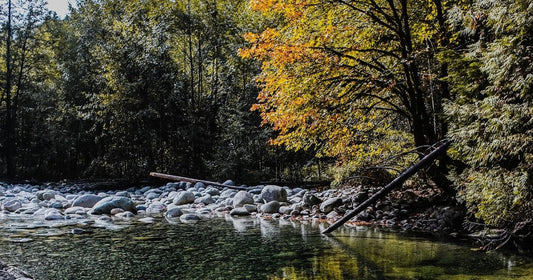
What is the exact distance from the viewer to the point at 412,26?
8.31 m

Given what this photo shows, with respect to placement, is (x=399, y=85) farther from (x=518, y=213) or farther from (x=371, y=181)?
(x=518, y=213)

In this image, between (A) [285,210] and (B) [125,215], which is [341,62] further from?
(B) [125,215]

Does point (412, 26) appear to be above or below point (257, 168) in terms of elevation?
above

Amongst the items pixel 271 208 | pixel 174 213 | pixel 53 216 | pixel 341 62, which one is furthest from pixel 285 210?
pixel 53 216

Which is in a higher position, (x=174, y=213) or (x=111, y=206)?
(x=111, y=206)

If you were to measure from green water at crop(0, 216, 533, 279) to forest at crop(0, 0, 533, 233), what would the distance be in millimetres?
751

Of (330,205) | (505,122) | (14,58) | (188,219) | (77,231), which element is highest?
(14,58)

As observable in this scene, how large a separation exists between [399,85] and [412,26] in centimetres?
143

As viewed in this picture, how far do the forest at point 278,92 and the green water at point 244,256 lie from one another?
0.75m

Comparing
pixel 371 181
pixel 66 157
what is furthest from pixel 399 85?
pixel 66 157

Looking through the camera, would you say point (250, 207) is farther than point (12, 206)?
No

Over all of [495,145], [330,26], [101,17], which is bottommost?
[495,145]

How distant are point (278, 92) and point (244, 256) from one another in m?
3.85

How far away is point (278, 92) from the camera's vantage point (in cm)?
783
